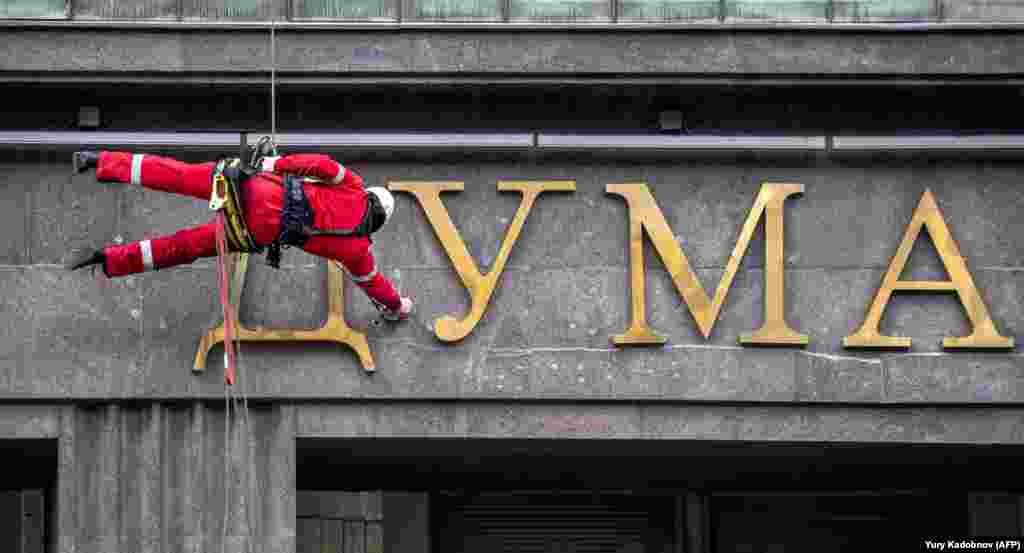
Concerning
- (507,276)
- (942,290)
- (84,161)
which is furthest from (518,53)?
(942,290)

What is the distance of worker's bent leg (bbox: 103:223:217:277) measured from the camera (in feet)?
69.4

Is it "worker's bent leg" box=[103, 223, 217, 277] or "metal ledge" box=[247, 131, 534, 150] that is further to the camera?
"metal ledge" box=[247, 131, 534, 150]

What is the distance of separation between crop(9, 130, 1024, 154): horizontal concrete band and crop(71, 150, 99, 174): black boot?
2106 mm

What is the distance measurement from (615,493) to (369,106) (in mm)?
6890

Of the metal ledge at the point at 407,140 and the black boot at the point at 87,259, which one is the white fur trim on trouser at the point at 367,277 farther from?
the black boot at the point at 87,259

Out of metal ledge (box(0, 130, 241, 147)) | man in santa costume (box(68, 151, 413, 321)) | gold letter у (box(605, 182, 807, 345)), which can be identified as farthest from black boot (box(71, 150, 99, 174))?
gold letter у (box(605, 182, 807, 345))

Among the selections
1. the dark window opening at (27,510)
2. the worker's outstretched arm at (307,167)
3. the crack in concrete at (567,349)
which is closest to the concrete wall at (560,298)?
the crack in concrete at (567,349)

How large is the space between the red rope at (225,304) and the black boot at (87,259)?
1114 millimetres

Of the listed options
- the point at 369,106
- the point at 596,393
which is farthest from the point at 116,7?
the point at 596,393

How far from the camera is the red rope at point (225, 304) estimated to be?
20922mm

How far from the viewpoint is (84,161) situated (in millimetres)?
20422

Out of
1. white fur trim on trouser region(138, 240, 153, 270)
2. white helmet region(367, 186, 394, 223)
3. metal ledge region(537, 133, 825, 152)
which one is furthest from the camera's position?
metal ledge region(537, 133, 825, 152)

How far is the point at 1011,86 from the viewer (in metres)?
22.6

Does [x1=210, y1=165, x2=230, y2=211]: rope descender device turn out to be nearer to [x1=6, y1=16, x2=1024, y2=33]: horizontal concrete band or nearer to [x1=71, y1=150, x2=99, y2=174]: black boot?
[x1=71, y1=150, x2=99, y2=174]: black boot
